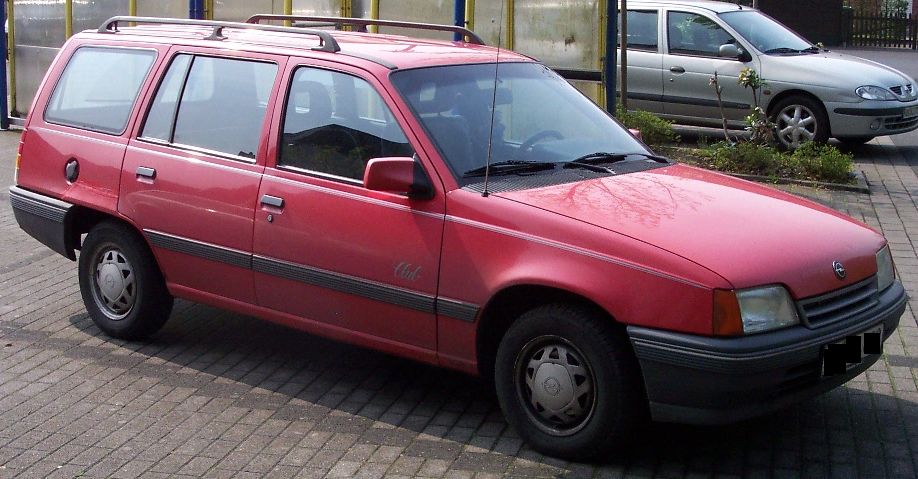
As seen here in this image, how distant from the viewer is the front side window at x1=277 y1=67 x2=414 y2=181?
5598mm

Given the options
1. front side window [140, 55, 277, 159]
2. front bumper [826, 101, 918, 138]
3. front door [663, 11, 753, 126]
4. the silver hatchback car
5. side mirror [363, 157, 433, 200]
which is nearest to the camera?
side mirror [363, 157, 433, 200]

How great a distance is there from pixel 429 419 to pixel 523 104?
1.61 meters

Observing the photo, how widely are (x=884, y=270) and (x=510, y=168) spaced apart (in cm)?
171

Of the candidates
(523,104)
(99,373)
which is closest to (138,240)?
(99,373)

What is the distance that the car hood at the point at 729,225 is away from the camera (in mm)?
4699

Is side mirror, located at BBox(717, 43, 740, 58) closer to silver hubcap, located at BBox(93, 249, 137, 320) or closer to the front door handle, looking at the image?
silver hubcap, located at BBox(93, 249, 137, 320)

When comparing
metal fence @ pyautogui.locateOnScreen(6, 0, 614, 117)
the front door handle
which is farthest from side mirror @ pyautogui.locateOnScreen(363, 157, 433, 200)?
metal fence @ pyautogui.locateOnScreen(6, 0, 614, 117)

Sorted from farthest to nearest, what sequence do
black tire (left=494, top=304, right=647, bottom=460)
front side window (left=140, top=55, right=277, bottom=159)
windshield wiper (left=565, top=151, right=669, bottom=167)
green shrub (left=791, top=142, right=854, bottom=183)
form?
1. green shrub (left=791, top=142, right=854, bottom=183)
2. front side window (left=140, top=55, right=277, bottom=159)
3. windshield wiper (left=565, top=151, right=669, bottom=167)
4. black tire (left=494, top=304, right=647, bottom=460)

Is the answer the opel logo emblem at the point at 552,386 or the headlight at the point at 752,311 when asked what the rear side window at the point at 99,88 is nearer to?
the opel logo emblem at the point at 552,386

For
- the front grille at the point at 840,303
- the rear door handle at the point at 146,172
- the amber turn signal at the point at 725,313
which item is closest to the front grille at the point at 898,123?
the front grille at the point at 840,303

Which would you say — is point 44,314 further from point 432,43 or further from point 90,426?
point 432,43

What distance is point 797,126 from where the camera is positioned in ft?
43.4

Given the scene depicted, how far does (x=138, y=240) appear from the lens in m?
6.65

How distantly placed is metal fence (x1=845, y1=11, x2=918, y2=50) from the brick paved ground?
31.3 m
